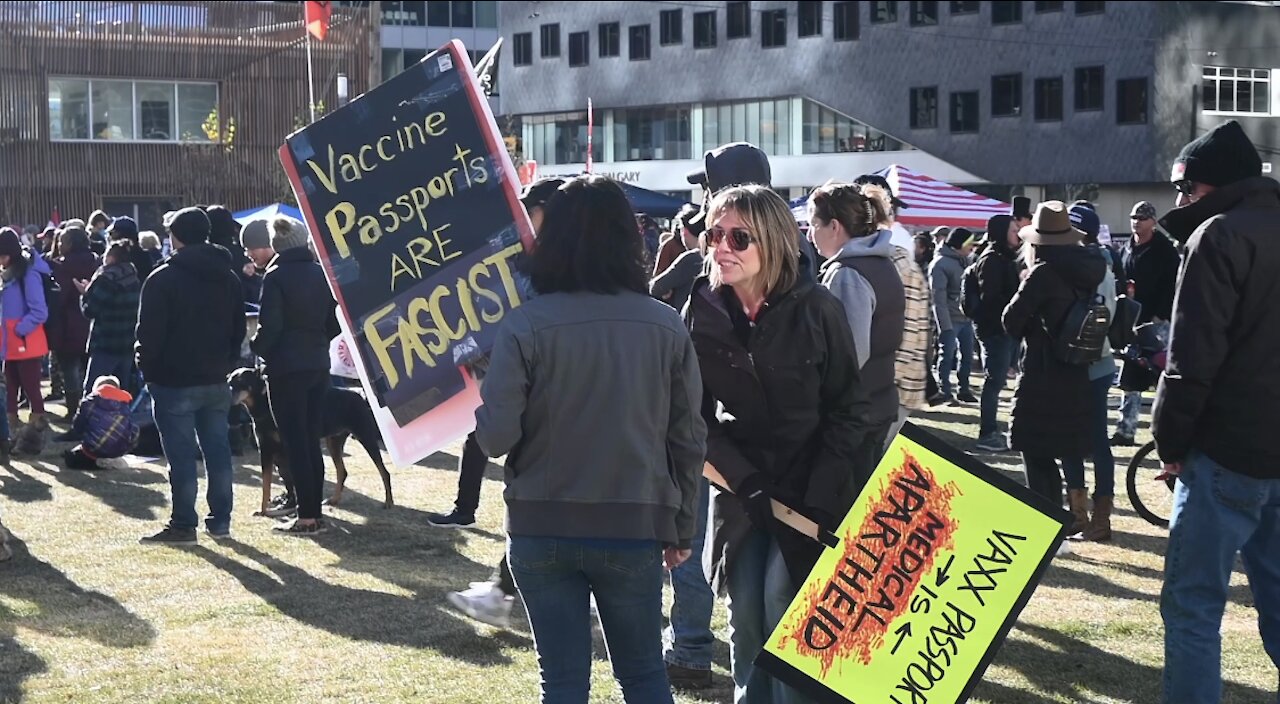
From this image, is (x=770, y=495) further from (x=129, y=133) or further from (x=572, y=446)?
(x=129, y=133)

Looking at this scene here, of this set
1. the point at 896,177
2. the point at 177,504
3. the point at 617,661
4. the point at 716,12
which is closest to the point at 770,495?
the point at 617,661

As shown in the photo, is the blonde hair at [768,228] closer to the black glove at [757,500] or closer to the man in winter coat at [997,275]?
the black glove at [757,500]

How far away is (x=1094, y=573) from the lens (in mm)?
8742

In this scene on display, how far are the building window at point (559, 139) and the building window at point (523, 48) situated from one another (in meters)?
2.39

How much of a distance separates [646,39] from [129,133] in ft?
91.6

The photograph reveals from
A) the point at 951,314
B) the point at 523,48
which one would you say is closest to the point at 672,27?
the point at 523,48

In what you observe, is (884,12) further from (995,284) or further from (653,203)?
(995,284)

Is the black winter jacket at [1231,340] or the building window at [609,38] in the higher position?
the building window at [609,38]

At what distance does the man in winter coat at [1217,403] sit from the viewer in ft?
16.3

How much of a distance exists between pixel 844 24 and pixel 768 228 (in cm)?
5714

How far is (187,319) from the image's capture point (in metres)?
9.49

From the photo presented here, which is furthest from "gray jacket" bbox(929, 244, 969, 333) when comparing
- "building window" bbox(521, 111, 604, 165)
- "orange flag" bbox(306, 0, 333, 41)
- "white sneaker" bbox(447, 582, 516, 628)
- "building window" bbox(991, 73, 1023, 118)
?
"building window" bbox(521, 111, 604, 165)

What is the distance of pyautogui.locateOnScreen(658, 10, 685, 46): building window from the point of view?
211ft

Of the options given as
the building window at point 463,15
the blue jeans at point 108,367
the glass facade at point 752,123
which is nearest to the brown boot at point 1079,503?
the blue jeans at point 108,367
